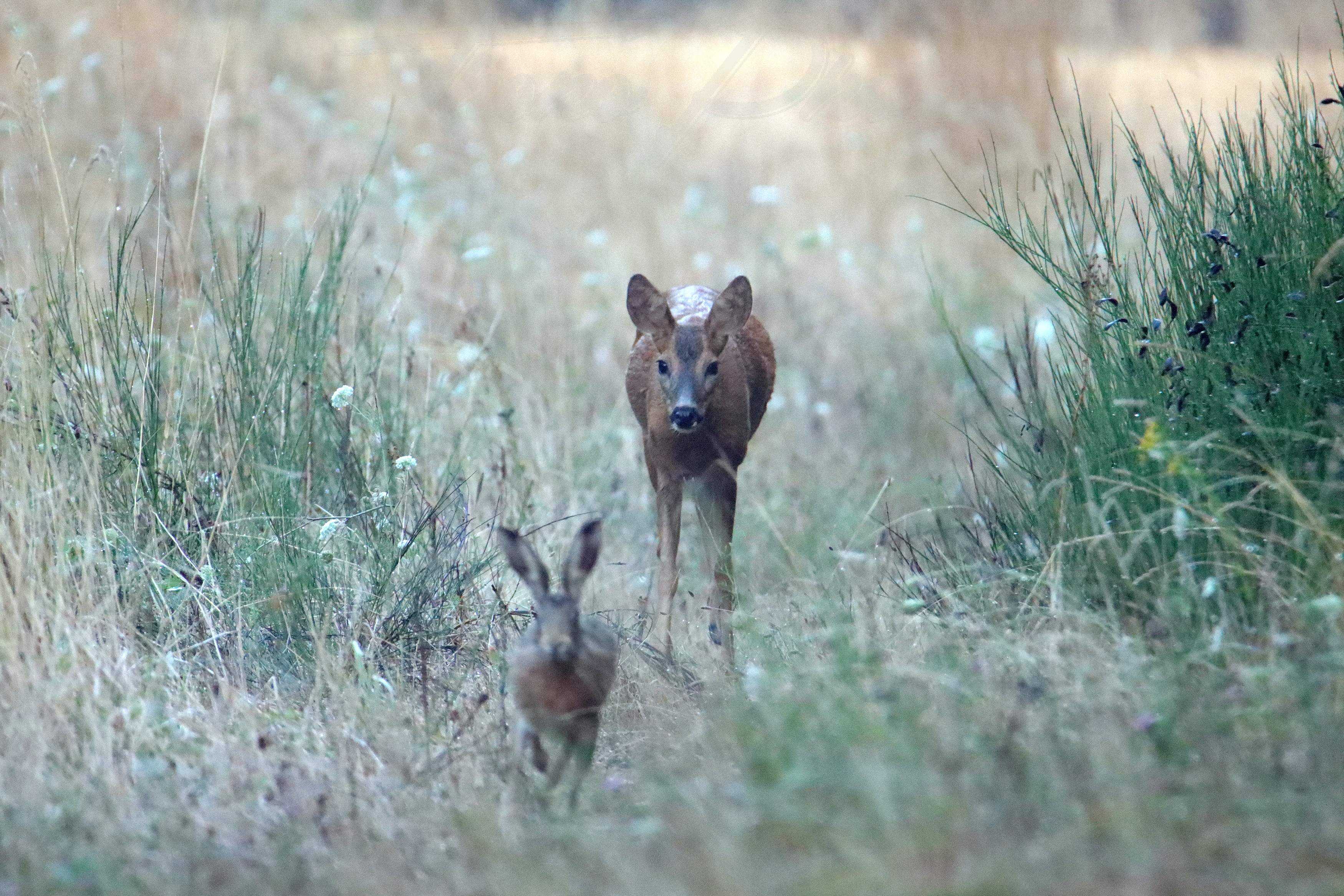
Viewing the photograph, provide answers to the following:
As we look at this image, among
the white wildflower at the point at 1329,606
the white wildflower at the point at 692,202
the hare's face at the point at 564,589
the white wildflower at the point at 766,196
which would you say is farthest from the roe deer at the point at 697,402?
the white wildflower at the point at 692,202

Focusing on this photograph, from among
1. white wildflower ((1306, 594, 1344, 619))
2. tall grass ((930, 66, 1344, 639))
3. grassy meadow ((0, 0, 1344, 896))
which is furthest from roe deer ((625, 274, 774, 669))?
white wildflower ((1306, 594, 1344, 619))

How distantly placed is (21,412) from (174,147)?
6245 mm

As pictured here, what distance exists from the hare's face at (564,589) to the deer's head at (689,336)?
57.1 inches

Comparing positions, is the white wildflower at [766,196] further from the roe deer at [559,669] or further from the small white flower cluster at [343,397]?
the roe deer at [559,669]

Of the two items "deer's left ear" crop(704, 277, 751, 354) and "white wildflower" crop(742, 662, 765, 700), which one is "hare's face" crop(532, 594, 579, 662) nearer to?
"white wildflower" crop(742, 662, 765, 700)

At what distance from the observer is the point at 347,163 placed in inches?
440

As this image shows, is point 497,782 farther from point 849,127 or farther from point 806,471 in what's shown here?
point 849,127

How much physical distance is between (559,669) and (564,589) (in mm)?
268

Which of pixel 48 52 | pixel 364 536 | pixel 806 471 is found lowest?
pixel 806 471

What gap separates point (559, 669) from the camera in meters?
3.76

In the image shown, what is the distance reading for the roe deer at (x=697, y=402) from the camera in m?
5.39

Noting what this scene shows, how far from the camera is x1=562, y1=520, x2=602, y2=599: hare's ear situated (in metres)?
3.85

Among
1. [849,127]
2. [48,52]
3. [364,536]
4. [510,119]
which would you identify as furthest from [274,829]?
[849,127]

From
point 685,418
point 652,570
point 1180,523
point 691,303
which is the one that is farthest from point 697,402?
point 1180,523
